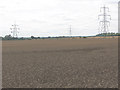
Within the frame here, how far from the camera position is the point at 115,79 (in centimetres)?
850

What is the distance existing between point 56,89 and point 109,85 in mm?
2070

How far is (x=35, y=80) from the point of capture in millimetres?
8641

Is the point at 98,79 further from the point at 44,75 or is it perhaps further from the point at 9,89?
the point at 9,89

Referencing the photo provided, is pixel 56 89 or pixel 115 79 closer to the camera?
pixel 56 89

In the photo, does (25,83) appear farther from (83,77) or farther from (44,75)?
(83,77)

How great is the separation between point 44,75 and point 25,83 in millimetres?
1672

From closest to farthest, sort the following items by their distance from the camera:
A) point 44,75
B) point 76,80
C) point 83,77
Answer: point 76,80 → point 83,77 → point 44,75

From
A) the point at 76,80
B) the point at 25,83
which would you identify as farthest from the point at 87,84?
the point at 25,83

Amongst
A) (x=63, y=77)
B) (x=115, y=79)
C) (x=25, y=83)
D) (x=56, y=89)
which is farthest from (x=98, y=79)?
(x=25, y=83)

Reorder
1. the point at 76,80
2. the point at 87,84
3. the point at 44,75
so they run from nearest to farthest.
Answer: the point at 87,84 → the point at 76,80 → the point at 44,75

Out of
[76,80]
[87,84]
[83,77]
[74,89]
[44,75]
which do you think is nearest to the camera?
[74,89]

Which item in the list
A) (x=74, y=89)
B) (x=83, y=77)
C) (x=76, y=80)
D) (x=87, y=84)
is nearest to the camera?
(x=74, y=89)

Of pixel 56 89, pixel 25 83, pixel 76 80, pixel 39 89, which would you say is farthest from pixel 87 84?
pixel 25 83

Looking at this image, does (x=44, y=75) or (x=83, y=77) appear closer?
(x=83, y=77)
